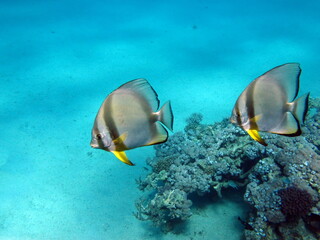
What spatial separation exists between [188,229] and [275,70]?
4278 millimetres

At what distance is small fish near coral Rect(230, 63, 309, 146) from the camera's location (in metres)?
1.88

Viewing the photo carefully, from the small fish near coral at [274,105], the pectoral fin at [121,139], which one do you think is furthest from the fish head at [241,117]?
the pectoral fin at [121,139]

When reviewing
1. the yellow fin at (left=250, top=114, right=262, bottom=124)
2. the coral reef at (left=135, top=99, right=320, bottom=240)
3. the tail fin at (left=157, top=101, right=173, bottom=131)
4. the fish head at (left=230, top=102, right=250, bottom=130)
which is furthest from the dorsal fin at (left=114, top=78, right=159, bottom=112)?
the coral reef at (left=135, top=99, right=320, bottom=240)

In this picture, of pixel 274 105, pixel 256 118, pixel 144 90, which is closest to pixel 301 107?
pixel 274 105

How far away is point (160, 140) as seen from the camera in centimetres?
187

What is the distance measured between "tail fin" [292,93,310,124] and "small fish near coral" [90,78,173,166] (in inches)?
40.4

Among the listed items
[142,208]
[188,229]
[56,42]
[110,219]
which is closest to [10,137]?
[110,219]

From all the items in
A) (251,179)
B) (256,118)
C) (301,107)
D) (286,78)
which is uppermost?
(286,78)

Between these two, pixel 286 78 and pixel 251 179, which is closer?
pixel 286 78

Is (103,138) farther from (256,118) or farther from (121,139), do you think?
(256,118)

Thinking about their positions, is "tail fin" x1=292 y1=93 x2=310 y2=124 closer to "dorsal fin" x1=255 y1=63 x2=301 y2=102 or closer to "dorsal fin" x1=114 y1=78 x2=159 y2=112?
"dorsal fin" x1=255 y1=63 x2=301 y2=102

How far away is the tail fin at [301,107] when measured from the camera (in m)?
1.87

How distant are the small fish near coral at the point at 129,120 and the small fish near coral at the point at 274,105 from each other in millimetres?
643

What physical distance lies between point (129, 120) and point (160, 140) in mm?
299
